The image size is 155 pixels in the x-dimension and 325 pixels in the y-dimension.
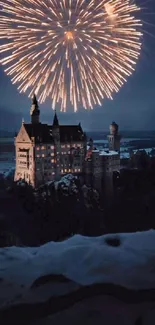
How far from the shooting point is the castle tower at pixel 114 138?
17578 mm

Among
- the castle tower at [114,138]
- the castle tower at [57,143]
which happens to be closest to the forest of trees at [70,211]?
the castle tower at [57,143]

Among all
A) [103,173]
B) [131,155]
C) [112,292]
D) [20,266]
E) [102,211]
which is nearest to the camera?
[112,292]

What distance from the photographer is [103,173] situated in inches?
645

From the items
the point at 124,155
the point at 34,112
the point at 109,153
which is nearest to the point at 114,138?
the point at 109,153

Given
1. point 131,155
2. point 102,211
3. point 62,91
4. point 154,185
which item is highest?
point 62,91

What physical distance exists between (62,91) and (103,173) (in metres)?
7.08

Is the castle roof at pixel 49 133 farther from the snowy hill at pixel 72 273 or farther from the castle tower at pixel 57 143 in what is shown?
the snowy hill at pixel 72 273

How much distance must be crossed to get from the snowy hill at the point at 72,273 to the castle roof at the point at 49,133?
37.3ft

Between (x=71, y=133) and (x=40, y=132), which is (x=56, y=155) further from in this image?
(x=71, y=133)

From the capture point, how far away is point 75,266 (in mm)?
4121

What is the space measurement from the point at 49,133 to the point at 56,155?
1.33 m

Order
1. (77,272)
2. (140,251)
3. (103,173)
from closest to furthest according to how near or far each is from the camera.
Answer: (77,272) → (140,251) → (103,173)

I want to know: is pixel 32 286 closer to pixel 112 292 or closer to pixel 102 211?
pixel 112 292

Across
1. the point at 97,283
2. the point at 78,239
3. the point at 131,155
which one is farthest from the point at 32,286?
the point at 131,155
